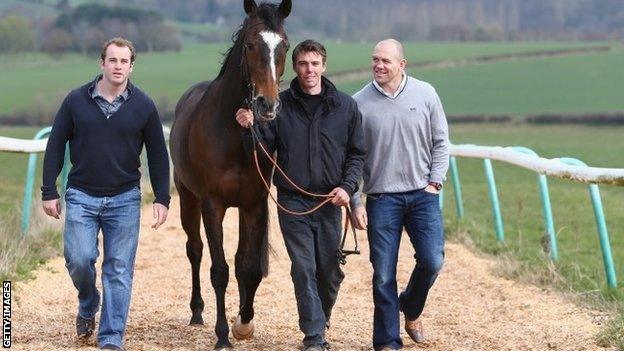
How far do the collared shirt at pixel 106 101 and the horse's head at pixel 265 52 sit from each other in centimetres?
74

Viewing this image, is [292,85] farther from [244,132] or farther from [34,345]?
[34,345]

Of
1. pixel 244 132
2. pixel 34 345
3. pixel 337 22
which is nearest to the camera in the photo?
pixel 34 345

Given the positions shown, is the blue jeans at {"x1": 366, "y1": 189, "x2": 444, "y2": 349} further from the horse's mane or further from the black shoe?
the black shoe

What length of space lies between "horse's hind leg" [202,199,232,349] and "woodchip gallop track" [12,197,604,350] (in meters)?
0.14

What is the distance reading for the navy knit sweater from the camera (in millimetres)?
7332

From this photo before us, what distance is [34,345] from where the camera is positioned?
729cm

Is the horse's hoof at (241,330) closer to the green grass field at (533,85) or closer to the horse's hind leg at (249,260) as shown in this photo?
the horse's hind leg at (249,260)

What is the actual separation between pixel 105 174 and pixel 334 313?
243 centimetres

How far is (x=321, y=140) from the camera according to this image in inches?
296

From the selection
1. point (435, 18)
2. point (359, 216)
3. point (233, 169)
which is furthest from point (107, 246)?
point (435, 18)

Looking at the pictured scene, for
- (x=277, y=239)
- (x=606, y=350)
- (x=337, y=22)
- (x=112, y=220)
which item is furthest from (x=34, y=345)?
(x=337, y=22)

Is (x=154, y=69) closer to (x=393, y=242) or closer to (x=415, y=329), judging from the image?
(x=415, y=329)

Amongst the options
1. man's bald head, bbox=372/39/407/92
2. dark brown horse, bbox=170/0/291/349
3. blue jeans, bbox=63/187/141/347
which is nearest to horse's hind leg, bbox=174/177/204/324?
dark brown horse, bbox=170/0/291/349

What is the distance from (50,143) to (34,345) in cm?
114
